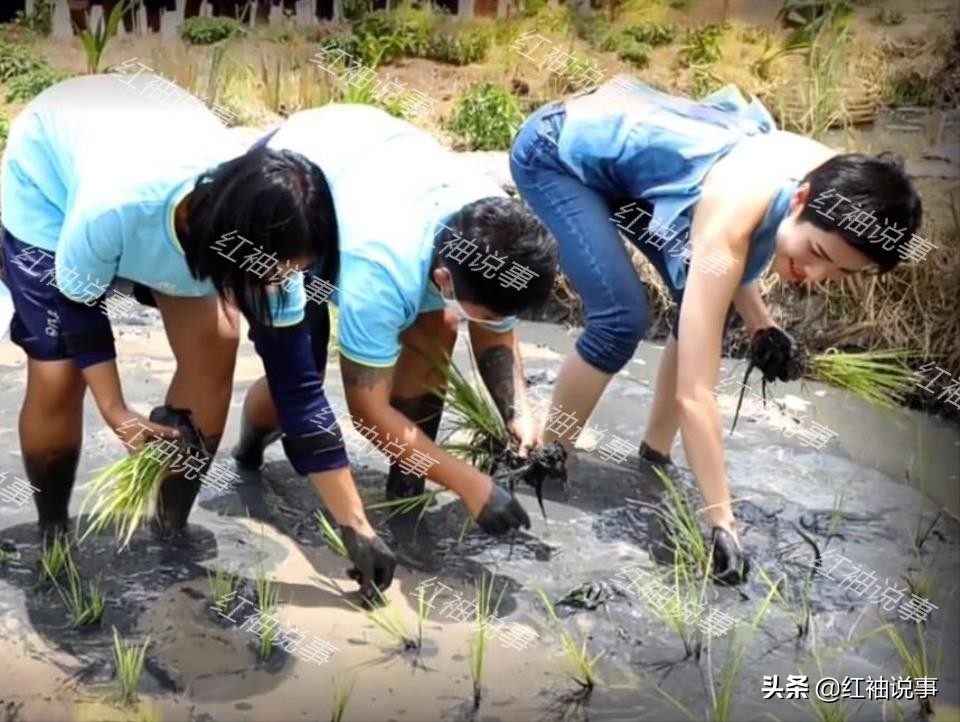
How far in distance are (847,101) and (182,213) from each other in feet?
5.98

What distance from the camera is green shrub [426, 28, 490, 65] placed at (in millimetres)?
2561

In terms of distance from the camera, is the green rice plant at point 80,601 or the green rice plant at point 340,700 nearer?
the green rice plant at point 340,700

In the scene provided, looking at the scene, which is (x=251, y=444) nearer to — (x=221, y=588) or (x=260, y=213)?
(x=221, y=588)

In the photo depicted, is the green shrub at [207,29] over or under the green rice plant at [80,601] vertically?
over

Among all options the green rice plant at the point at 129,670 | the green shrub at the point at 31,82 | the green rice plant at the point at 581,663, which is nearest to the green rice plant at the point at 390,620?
the green rice plant at the point at 581,663

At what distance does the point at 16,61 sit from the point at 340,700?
46.4 inches

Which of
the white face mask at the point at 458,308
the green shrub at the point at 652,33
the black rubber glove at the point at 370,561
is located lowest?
the black rubber glove at the point at 370,561

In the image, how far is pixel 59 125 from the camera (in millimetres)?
1966

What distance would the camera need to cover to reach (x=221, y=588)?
214cm

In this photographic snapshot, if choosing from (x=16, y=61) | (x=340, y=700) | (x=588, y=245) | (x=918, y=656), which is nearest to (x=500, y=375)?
(x=588, y=245)

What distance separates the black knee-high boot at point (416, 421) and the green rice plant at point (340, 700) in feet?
1.76

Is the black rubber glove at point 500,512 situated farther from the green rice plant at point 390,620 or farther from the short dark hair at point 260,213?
the short dark hair at point 260,213

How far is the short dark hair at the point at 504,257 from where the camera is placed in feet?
6.39

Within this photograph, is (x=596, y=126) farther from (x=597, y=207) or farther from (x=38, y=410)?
(x=38, y=410)
